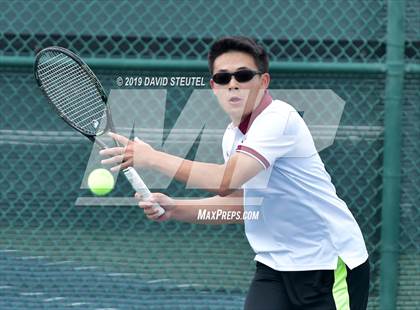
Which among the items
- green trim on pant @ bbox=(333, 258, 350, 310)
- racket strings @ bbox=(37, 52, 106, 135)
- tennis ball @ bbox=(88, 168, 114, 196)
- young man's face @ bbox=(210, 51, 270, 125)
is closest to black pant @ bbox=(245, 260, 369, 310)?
green trim on pant @ bbox=(333, 258, 350, 310)

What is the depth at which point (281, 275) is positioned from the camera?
3.40 meters

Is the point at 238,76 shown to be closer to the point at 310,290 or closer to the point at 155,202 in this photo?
the point at 155,202

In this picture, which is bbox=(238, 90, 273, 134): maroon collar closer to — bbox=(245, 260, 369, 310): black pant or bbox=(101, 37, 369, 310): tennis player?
bbox=(101, 37, 369, 310): tennis player

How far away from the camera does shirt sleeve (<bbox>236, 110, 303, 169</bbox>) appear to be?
3.18 meters

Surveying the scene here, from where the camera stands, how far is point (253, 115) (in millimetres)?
3336

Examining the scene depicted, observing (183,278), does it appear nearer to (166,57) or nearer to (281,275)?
(166,57)

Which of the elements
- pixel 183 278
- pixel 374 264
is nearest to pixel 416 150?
pixel 374 264

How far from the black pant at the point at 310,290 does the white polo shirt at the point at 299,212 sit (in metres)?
0.03

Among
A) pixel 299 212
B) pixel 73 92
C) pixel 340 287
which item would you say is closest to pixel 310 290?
pixel 340 287

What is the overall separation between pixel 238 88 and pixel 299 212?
1.56ft

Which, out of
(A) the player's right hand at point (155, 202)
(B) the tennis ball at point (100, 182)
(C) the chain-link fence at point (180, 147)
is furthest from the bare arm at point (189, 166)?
(C) the chain-link fence at point (180, 147)

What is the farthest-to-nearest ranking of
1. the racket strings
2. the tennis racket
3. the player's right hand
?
the racket strings, the tennis racket, the player's right hand

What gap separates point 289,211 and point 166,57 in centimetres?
176

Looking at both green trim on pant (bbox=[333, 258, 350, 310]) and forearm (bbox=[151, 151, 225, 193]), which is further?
green trim on pant (bbox=[333, 258, 350, 310])
